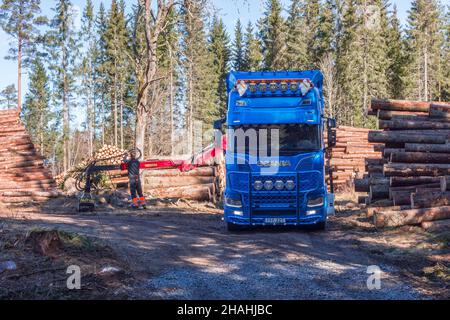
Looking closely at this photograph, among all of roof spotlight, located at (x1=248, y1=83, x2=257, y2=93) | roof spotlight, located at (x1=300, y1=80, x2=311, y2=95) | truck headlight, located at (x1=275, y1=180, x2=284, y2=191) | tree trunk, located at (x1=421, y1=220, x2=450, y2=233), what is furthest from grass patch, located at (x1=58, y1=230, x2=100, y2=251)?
tree trunk, located at (x1=421, y1=220, x2=450, y2=233)

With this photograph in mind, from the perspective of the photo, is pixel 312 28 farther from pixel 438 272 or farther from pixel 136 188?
pixel 438 272

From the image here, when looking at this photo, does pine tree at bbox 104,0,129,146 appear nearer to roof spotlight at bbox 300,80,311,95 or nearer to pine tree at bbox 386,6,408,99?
pine tree at bbox 386,6,408,99

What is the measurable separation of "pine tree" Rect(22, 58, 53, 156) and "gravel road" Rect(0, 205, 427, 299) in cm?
4414

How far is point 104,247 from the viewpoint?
7902mm

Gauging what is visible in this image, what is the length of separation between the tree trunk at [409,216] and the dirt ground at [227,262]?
250 millimetres

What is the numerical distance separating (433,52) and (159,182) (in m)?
49.5

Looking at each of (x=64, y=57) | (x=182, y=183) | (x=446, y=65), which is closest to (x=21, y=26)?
(x=64, y=57)

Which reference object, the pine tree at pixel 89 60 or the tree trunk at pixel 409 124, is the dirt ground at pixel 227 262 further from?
the pine tree at pixel 89 60

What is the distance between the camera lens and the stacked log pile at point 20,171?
58.7 ft

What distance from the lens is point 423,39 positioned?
5481cm

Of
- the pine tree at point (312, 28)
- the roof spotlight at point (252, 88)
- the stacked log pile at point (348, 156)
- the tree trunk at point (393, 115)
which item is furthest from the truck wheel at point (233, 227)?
the pine tree at point (312, 28)
